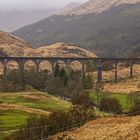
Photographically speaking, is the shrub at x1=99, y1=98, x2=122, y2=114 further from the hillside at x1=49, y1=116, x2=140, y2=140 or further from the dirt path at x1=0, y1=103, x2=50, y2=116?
the hillside at x1=49, y1=116, x2=140, y2=140

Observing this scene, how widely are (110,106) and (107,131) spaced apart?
4269 centimetres

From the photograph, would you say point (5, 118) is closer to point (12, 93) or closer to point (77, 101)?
point (77, 101)

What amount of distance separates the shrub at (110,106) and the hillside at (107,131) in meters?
29.8

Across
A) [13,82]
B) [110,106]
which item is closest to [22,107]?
[110,106]

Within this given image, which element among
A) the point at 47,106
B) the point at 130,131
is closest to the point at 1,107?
the point at 47,106

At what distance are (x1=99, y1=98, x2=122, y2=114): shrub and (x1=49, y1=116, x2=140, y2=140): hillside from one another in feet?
97.8

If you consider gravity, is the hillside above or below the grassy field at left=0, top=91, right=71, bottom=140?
above

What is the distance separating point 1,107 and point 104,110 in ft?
72.2

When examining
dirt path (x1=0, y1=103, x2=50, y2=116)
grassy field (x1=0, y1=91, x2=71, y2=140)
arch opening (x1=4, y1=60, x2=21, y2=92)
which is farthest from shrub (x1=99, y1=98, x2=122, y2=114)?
arch opening (x1=4, y1=60, x2=21, y2=92)

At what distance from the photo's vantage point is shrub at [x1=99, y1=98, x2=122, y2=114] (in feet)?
327

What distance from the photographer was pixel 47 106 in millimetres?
107875

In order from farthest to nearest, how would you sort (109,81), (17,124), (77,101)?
(109,81) < (77,101) < (17,124)

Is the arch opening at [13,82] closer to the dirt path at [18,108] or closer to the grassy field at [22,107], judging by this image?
the grassy field at [22,107]

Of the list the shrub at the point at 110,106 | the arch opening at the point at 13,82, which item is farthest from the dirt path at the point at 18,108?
the arch opening at the point at 13,82
